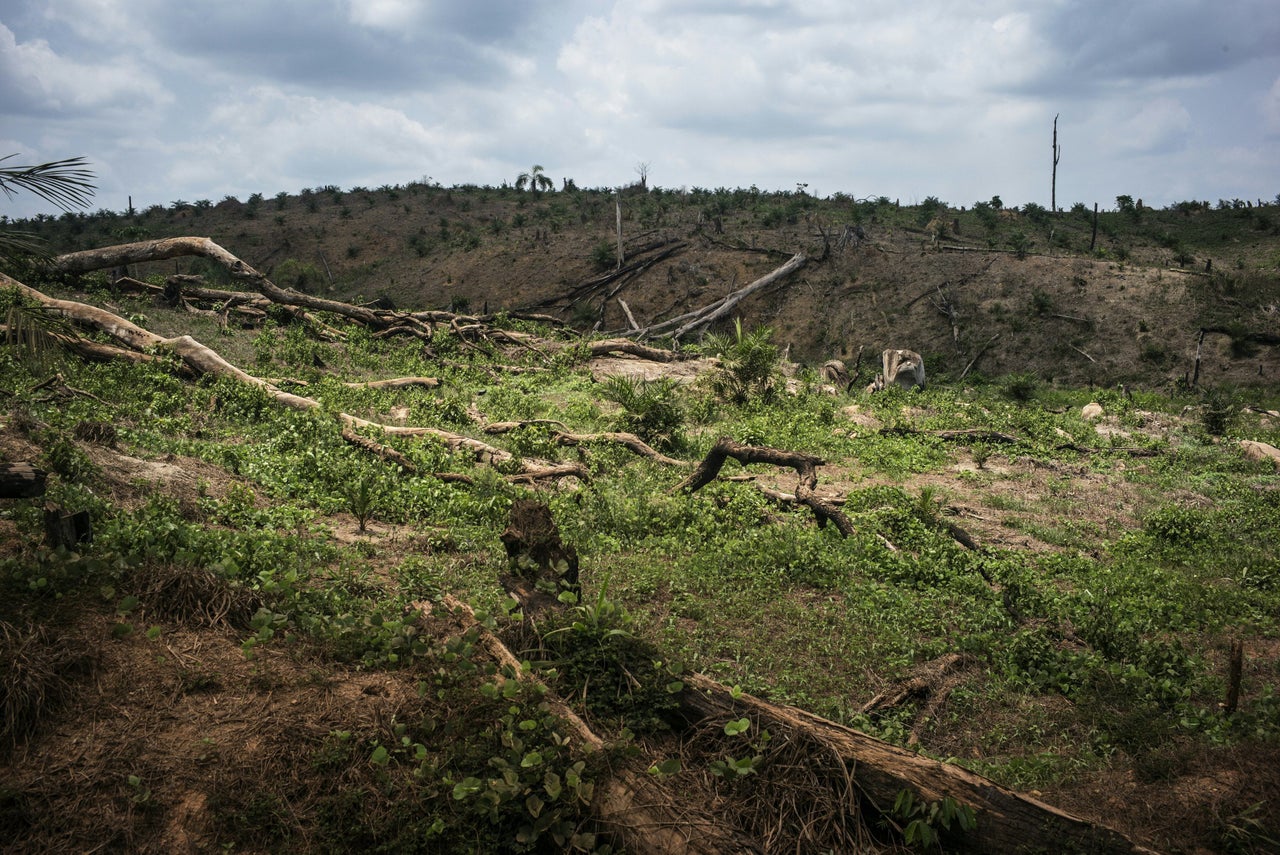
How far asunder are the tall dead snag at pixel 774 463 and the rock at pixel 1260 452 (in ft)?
28.0

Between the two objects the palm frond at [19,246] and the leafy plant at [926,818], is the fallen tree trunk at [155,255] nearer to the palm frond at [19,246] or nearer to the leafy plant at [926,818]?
the palm frond at [19,246]

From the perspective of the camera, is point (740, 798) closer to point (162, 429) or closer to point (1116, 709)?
point (1116, 709)

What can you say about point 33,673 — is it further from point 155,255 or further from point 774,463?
point 155,255

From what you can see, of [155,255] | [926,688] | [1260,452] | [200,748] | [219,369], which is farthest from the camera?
[155,255]

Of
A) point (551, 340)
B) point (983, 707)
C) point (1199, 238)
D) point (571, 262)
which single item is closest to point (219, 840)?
point (983, 707)

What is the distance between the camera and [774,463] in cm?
938

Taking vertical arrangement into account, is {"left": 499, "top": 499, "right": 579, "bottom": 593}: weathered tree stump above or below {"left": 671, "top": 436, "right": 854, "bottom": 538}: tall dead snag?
above

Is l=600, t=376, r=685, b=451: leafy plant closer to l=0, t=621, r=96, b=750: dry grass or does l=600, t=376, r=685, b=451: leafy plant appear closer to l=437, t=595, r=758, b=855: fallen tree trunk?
l=437, t=595, r=758, b=855: fallen tree trunk

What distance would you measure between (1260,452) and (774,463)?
9.57 metres

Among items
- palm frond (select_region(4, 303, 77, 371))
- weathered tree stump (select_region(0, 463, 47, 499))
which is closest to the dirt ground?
weathered tree stump (select_region(0, 463, 47, 499))

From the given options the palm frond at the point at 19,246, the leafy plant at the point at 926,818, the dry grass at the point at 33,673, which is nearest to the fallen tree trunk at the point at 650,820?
the leafy plant at the point at 926,818

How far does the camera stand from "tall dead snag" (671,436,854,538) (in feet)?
29.1

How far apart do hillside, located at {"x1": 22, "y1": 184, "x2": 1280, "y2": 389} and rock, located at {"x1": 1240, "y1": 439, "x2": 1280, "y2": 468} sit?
31.5ft

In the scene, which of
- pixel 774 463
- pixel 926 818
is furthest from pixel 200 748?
pixel 774 463
